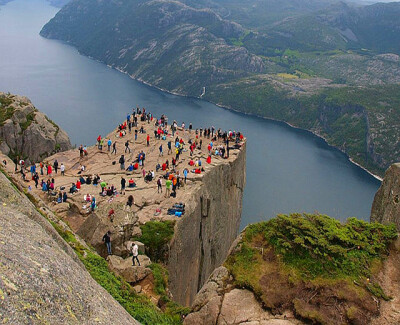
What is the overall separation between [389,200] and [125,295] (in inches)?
859

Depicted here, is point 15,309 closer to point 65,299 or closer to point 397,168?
point 65,299

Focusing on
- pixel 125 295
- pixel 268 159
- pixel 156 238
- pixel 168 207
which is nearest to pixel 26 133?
pixel 168 207

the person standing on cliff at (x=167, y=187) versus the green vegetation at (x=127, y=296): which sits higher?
the person standing on cliff at (x=167, y=187)

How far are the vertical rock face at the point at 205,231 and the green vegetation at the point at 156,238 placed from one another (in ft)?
3.00

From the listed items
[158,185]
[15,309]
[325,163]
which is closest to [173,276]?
[158,185]

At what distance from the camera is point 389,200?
3059 cm

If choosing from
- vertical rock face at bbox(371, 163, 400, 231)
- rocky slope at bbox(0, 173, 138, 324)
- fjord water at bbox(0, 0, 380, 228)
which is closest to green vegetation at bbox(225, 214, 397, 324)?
vertical rock face at bbox(371, 163, 400, 231)

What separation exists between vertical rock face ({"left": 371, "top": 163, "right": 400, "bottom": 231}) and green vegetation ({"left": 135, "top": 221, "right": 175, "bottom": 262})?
16.7 m

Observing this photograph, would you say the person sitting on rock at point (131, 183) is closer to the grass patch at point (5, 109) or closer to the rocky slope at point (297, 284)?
the rocky slope at point (297, 284)

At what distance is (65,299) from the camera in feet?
41.1

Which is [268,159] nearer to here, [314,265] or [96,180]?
[96,180]

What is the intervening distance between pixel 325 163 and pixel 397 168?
5293 inches

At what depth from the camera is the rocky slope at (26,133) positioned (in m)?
57.6

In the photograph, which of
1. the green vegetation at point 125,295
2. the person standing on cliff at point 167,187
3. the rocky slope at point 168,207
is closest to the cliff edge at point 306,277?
the green vegetation at point 125,295
